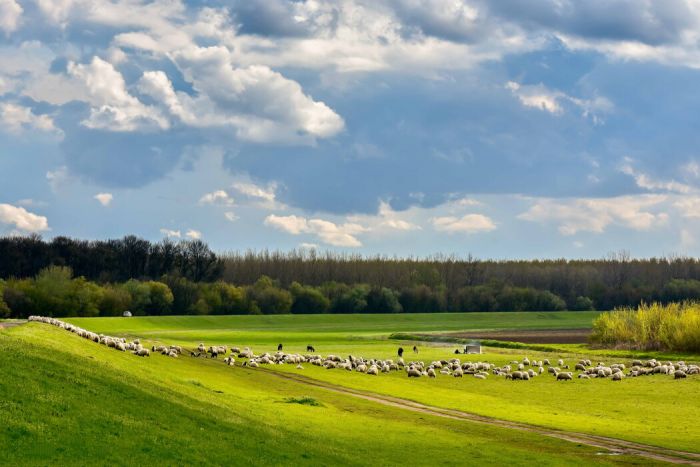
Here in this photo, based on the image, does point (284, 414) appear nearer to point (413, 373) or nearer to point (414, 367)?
point (413, 373)

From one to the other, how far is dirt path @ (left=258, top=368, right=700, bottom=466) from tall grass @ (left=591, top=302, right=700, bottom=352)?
49.0 meters

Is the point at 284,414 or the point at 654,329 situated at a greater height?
the point at 654,329

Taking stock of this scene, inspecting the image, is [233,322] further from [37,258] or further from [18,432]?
[18,432]

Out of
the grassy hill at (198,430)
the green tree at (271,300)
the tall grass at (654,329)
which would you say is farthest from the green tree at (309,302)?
the grassy hill at (198,430)

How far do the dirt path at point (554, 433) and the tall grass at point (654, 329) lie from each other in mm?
49044

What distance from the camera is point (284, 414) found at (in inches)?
1448

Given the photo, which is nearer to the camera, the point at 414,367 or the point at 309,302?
the point at 414,367

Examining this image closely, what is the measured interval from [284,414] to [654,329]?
7202cm

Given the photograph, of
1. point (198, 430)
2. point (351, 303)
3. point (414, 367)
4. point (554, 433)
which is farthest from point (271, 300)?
point (198, 430)

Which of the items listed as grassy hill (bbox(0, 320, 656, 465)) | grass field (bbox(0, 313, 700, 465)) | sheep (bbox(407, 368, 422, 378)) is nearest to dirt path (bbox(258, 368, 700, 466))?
grass field (bbox(0, 313, 700, 465))

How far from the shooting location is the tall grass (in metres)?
91.6

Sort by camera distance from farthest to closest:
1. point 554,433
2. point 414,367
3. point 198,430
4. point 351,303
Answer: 1. point 351,303
2. point 414,367
3. point 554,433
4. point 198,430

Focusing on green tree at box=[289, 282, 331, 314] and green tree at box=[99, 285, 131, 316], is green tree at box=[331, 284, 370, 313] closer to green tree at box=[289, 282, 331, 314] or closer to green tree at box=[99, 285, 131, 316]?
green tree at box=[289, 282, 331, 314]

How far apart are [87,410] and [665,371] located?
49.9 m
